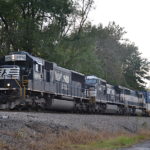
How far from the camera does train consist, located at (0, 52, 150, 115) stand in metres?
21.8

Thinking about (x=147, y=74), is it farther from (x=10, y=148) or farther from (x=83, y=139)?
(x=10, y=148)

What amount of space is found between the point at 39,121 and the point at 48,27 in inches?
888

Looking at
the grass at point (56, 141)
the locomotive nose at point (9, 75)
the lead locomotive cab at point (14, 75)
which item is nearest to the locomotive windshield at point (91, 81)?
the lead locomotive cab at point (14, 75)

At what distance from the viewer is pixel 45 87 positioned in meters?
24.6

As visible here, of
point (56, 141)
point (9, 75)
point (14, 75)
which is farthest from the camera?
point (9, 75)

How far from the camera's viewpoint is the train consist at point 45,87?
21.8 m

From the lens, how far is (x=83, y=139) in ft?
52.1

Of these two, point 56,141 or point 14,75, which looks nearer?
point 56,141

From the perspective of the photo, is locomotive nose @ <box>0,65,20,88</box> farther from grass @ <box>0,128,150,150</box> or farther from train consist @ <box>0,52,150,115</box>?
grass @ <box>0,128,150,150</box>

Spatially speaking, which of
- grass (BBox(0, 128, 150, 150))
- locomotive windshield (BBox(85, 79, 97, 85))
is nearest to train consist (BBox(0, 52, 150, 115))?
locomotive windshield (BBox(85, 79, 97, 85))

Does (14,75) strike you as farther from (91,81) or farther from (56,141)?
(91,81)

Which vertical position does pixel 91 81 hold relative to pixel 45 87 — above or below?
above

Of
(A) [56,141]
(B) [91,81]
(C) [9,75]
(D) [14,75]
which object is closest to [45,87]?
(D) [14,75]

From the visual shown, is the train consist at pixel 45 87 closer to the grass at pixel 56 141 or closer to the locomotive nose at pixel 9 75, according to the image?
the locomotive nose at pixel 9 75
